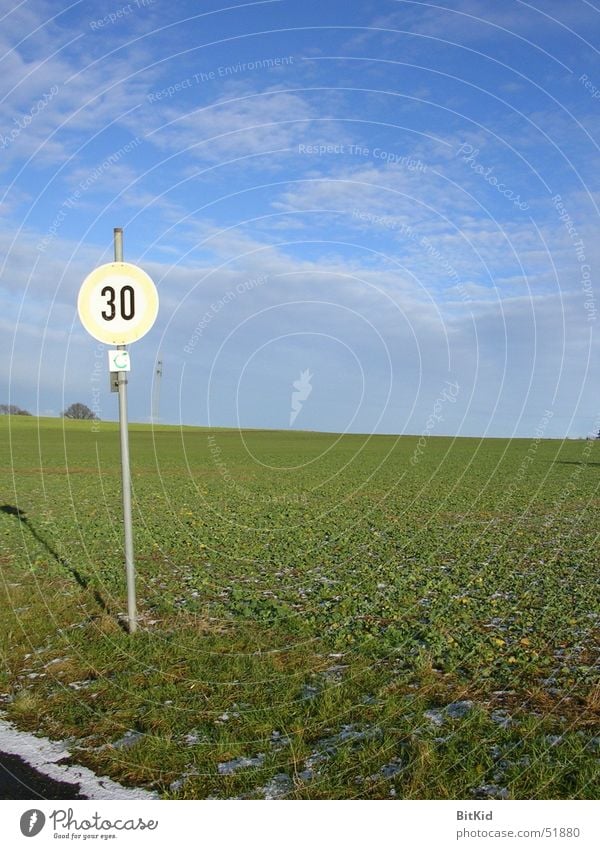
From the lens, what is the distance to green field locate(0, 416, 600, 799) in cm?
579

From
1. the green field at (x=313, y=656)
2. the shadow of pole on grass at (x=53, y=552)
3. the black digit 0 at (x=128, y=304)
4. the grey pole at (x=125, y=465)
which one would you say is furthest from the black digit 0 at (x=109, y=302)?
the shadow of pole on grass at (x=53, y=552)

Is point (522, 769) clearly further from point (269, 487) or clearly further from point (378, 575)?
point (269, 487)

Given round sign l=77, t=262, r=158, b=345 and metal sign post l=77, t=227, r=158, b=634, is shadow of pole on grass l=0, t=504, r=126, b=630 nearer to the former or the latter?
metal sign post l=77, t=227, r=158, b=634

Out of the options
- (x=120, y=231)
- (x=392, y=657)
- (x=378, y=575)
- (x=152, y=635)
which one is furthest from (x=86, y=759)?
(x=378, y=575)

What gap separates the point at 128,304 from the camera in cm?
884

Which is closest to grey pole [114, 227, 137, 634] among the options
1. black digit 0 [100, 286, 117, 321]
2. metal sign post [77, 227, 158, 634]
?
metal sign post [77, 227, 158, 634]

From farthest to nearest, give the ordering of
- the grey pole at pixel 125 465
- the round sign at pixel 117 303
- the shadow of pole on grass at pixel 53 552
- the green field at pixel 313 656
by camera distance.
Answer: the shadow of pole on grass at pixel 53 552 < the grey pole at pixel 125 465 < the round sign at pixel 117 303 < the green field at pixel 313 656

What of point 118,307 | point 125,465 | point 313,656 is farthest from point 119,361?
point 313,656

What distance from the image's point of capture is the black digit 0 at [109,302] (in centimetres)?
877

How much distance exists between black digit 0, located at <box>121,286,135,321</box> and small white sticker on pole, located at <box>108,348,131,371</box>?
45 cm

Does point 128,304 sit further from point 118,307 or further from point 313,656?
point 313,656

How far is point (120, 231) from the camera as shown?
9.02 metres

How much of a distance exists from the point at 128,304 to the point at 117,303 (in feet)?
0.46

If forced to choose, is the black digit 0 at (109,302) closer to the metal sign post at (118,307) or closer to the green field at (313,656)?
the metal sign post at (118,307)
